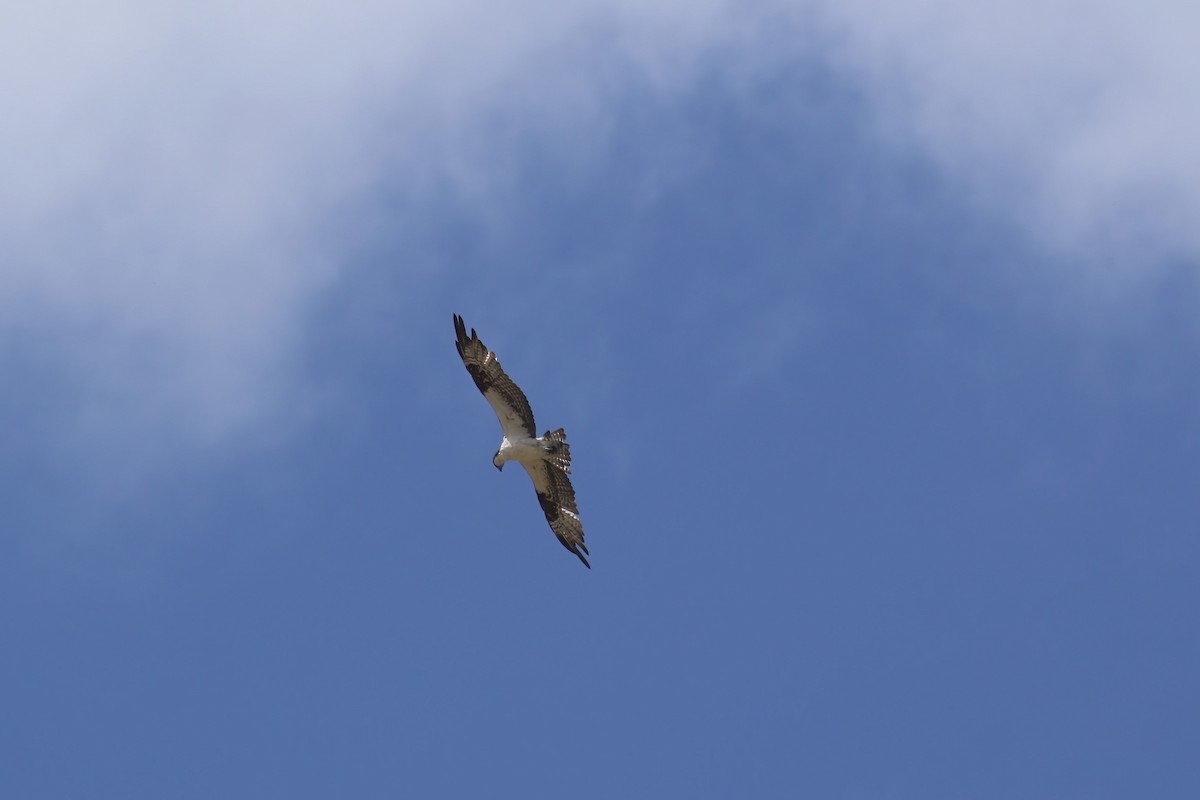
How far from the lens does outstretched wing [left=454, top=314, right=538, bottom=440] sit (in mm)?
29766

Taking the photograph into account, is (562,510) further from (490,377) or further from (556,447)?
(490,377)

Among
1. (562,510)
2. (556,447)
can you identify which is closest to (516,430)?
(556,447)

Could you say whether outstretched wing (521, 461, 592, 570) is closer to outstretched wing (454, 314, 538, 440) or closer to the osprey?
the osprey

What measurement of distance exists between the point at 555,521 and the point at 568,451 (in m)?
1.65

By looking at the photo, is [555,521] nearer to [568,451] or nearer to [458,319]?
[568,451]

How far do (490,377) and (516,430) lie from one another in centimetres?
108

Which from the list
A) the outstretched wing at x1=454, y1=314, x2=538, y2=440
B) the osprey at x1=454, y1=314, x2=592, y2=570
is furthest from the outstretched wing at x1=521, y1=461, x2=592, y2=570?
the outstretched wing at x1=454, y1=314, x2=538, y2=440

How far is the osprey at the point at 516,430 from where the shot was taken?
29.8 metres

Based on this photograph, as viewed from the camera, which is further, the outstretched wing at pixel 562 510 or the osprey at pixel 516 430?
the outstretched wing at pixel 562 510

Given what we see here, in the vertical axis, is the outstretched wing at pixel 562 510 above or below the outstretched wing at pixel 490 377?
below

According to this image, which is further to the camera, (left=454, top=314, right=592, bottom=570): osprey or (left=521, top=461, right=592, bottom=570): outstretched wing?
(left=521, top=461, right=592, bottom=570): outstretched wing

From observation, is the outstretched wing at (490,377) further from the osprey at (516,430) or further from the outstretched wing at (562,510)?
the outstretched wing at (562,510)

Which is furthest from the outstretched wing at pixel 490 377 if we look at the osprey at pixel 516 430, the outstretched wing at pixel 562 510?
the outstretched wing at pixel 562 510

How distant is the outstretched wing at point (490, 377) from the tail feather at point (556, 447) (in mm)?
466
